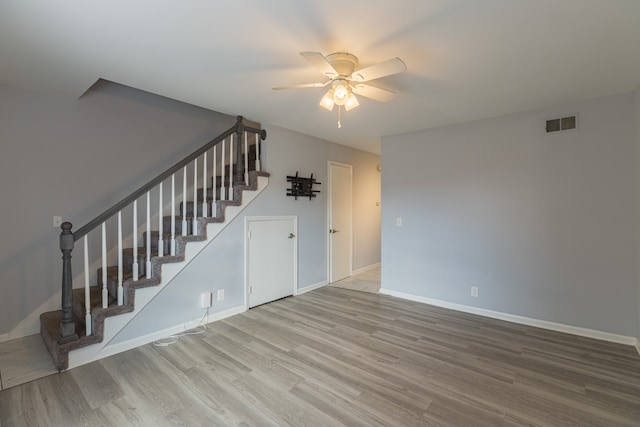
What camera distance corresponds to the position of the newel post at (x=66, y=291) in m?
2.34

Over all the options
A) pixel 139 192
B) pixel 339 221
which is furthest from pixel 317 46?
pixel 339 221

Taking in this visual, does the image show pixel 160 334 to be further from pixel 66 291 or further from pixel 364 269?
pixel 364 269

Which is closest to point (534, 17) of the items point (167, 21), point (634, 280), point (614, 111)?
point (614, 111)

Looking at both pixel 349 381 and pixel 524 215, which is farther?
pixel 524 215

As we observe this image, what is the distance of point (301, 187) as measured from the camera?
14.5 ft

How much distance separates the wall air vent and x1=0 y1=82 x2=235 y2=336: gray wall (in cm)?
465

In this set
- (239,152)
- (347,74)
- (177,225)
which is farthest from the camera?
(239,152)

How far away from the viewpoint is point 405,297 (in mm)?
4301

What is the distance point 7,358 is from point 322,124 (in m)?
3.93

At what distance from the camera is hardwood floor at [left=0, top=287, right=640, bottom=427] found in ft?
6.15

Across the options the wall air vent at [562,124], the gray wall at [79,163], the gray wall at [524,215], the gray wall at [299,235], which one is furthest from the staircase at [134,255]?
the wall air vent at [562,124]

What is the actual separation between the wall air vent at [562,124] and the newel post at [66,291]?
4.76 meters

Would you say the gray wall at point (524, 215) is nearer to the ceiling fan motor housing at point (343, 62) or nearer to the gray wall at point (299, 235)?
the gray wall at point (299, 235)

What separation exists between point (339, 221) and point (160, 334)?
3201 mm
